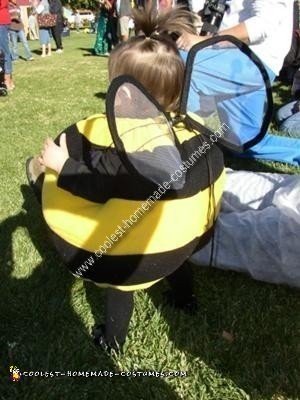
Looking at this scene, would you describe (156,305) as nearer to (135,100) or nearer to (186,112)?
(186,112)

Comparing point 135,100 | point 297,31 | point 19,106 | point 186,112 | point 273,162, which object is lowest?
point 19,106

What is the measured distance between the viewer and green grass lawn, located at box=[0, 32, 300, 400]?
1942 millimetres

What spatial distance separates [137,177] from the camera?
5.32 feet

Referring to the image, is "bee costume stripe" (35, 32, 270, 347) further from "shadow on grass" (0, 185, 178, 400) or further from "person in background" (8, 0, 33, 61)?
"person in background" (8, 0, 33, 61)

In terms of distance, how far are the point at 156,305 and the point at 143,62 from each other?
3.87 feet

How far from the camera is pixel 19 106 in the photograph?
651cm

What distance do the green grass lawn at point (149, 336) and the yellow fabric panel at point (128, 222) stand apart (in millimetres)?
602

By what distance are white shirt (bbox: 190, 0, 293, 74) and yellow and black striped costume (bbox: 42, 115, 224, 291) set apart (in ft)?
5.23

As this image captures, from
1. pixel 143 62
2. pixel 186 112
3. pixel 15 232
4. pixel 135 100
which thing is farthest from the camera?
pixel 15 232

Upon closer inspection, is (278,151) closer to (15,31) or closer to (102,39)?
(102,39)

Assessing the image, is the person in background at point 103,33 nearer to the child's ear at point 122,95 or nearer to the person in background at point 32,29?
the person in background at point 32,29

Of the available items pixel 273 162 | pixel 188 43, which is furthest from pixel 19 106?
pixel 188 43

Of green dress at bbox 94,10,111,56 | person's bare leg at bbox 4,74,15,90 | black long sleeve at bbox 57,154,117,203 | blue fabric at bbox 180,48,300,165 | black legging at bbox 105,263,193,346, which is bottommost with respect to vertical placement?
green dress at bbox 94,10,111,56

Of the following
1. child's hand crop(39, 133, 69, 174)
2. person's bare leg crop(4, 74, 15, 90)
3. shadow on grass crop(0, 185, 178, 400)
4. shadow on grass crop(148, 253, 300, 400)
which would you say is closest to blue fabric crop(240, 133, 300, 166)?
shadow on grass crop(148, 253, 300, 400)
